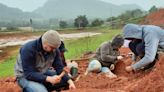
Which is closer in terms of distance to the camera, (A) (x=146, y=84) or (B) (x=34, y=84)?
(B) (x=34, y=84)

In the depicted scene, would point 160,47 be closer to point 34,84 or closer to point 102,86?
point 102,86

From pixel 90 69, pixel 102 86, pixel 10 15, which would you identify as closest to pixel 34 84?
pixel 102 86

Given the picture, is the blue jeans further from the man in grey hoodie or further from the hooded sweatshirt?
the hooded sweatshirt

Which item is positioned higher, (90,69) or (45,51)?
(45,51)

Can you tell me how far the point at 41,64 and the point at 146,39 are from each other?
307 centimetres

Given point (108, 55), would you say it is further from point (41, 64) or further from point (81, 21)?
point (81, 21)

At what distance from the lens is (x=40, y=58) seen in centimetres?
685

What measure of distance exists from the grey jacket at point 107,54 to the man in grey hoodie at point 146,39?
0.96 meters

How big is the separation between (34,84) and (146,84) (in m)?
2.12

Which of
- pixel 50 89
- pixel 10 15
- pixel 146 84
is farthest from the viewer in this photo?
pixel 10 15

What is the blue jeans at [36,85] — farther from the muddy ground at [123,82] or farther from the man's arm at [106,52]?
the man's arm at [106,52]

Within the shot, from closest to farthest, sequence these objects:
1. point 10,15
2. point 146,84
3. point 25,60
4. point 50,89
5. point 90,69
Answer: point 25,60 → point 50,89 → point 146,84 → point 90,69 → point 10,15

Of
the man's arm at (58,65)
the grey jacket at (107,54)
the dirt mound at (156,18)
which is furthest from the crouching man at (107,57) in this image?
the dirt mound at (156,18)

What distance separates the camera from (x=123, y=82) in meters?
9.98
